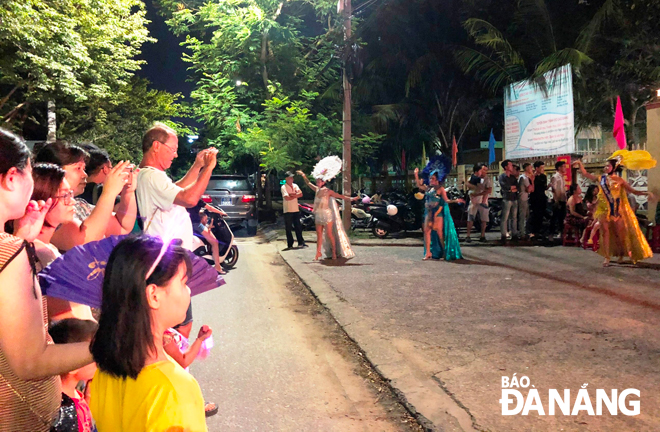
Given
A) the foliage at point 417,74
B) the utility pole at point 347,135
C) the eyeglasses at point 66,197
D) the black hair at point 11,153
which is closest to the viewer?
the black hair at point 11,153

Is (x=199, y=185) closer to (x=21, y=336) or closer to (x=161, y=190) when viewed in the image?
(x=161, y=190)

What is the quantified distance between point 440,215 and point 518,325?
18.5ft

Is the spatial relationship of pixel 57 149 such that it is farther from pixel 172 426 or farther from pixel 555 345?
pixel 555 345

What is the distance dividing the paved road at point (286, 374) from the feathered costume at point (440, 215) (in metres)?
4.18

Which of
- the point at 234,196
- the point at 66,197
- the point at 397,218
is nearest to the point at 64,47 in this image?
the point at 234,196

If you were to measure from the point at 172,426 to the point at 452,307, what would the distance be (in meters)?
5.82

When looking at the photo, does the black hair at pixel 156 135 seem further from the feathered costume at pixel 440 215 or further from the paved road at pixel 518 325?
the feathered costume at pixel 440 215

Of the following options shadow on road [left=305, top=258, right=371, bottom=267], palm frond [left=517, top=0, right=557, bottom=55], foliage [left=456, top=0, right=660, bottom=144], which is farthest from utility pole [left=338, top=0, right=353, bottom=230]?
palm frond [left=517, top=0, right=557, bottom=55]

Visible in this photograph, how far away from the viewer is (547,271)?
9.74 m

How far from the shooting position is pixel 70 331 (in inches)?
84.6

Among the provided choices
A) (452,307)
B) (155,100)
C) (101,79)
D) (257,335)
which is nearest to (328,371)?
(257,335)

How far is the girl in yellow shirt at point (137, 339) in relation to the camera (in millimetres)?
1621

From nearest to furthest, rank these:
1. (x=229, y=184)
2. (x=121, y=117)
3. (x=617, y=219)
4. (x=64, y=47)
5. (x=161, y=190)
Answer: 1. (x=161, y=190)
2. (x=617, y=219)
3. (x=229, y=184)
4. (x=64, y=47)
5. (x=121, y=117)

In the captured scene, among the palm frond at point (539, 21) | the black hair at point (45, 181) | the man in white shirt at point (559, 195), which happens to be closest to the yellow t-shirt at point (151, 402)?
the black hair at point (45, 181)
